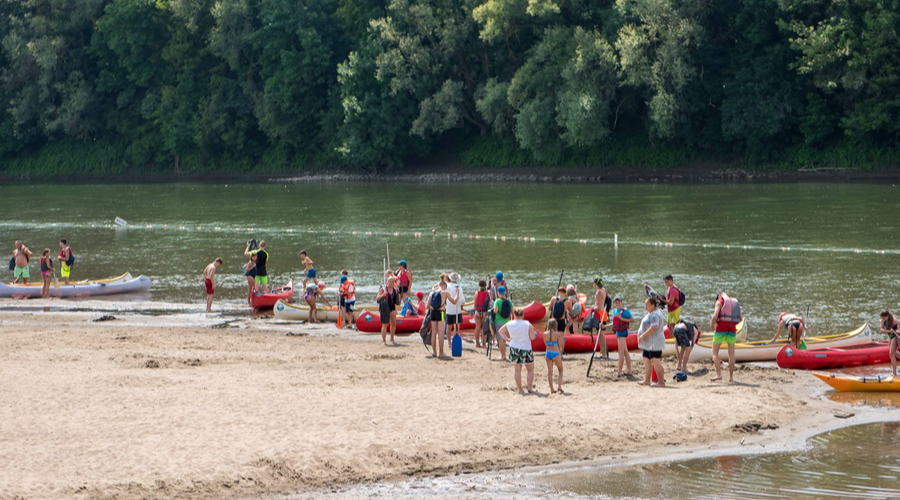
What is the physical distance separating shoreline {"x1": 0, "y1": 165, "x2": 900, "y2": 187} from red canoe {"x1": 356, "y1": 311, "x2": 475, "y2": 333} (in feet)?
151

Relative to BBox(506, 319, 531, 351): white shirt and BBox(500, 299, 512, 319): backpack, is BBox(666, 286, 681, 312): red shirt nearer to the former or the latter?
BBox(500, 299, 512, 319): backpack

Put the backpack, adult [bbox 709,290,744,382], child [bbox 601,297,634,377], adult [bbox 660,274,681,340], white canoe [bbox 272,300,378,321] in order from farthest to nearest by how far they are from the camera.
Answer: white canoe [bbox 272,300,378,321] < the backpack < adult [bbox 660,274,681,340] < child [bbox 601,297,634,377] < adult [bbox 709,290,744,382]

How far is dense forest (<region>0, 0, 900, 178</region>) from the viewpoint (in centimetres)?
6650

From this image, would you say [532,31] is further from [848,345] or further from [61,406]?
[61,406]

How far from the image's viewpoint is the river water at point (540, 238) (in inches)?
1209

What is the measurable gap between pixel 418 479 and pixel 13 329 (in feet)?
45.6

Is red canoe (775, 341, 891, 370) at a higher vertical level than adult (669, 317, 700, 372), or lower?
lower

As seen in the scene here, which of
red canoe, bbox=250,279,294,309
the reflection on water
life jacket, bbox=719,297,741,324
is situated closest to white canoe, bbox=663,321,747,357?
life jacket, bbox=719,297,741,324

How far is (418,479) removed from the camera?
1398 cm

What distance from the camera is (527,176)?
76.4 meters

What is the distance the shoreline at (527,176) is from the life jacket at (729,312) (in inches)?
1910

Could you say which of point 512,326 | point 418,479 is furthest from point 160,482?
point 512,326

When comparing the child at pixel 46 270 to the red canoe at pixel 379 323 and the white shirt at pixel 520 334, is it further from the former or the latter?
the white shirt at pixel 520 334

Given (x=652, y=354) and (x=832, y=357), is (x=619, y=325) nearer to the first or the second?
(x=652, y=354)
